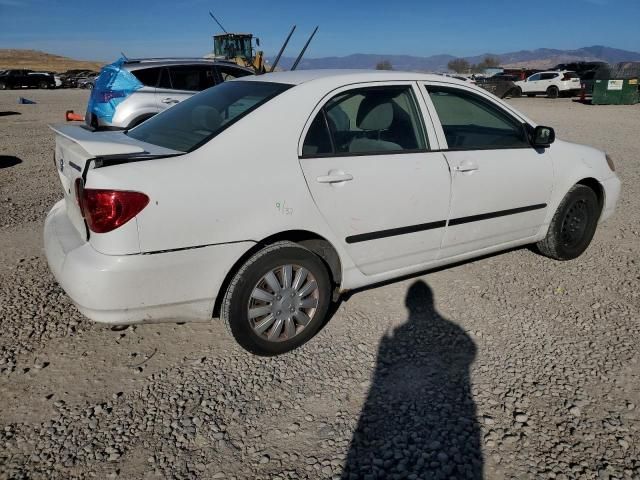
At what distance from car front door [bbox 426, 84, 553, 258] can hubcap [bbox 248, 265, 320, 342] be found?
1.12 metres

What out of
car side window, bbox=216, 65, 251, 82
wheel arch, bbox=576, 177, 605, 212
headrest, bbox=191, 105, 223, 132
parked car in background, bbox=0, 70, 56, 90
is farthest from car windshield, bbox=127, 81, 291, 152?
parked car in background, bbox=0, 70, 56, 90

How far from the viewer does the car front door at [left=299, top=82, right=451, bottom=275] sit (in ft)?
9.93

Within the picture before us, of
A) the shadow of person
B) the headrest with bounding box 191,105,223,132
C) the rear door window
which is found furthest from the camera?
the rear door window

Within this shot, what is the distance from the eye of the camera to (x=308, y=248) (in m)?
3.09

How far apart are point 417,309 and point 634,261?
7.52ft

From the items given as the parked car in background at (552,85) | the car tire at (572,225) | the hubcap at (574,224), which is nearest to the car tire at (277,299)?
the car tire at (572,225)

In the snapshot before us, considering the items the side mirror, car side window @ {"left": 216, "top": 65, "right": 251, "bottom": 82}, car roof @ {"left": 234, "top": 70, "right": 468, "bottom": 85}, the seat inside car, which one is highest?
car side window @ {"left": 216, "top": 65, "right": 251, "bottom": 82}

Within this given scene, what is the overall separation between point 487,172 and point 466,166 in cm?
22

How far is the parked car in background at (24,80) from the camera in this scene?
3794 centimetres

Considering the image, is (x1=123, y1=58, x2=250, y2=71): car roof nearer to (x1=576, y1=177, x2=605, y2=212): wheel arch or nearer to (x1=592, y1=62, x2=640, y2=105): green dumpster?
(x1=576, y1=177, x2=605, y2=212): wheel arch

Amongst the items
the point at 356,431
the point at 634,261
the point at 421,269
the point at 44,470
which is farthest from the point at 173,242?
the point at 634,261

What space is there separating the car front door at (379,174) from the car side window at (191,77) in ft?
21.3

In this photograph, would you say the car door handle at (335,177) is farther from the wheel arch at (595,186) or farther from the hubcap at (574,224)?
Answer: the wheel arch at (595,186)

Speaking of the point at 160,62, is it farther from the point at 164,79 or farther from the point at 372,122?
the point at 372,122
